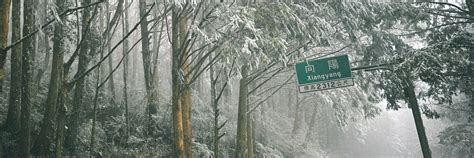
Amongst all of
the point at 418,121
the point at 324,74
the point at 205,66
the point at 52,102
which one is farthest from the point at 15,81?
the point at 418,121

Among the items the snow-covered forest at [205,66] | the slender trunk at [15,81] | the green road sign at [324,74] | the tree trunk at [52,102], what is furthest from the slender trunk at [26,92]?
the green road sign at [324,74]

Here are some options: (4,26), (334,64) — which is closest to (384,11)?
(334,64)

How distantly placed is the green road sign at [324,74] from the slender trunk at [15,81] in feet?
23.6

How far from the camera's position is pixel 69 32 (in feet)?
34.2

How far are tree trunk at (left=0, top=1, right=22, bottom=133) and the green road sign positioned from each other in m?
7.18

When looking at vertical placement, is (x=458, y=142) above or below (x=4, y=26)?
below

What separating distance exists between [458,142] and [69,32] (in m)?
19.8

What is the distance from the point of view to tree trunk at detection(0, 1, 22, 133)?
27.8 ft

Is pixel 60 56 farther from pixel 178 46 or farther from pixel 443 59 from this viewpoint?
pixel 443 59

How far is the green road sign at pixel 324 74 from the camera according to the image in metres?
11.5

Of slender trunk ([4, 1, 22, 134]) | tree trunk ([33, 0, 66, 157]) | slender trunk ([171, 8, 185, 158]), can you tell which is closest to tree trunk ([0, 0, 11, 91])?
slender trunk ([4, 1, 22, 134])

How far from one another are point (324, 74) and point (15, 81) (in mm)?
7937

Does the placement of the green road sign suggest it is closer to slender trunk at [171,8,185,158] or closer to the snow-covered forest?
the snow-covered forest

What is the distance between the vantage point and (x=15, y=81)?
31.4ft
